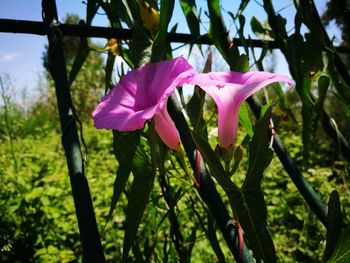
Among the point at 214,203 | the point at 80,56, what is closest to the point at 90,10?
the point at 80,56

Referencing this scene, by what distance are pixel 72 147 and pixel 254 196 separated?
0.60 ft

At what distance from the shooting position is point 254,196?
315 millimetres

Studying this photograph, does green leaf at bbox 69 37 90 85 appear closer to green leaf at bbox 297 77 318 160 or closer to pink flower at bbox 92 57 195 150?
pink flower at bbox 92 57 195 150

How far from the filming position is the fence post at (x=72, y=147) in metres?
0.32

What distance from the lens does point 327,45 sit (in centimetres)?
67

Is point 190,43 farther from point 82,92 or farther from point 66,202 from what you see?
point 82,92

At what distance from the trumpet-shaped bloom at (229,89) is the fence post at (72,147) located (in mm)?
136

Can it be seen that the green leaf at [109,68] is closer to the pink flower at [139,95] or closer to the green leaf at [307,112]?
the pink flower at [139,95]

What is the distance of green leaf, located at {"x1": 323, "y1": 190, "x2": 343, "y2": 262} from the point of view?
34 centimetres

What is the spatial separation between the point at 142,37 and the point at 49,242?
1.15 meters

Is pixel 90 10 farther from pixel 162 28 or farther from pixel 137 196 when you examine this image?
pixel 137 196

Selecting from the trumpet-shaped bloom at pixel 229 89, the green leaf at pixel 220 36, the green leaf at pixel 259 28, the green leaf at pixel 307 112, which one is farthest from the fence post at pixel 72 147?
the green leaf at pixel 259 28

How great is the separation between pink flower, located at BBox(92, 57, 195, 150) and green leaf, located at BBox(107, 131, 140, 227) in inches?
1.2

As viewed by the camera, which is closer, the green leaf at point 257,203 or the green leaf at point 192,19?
the green leaf at point 257,203
